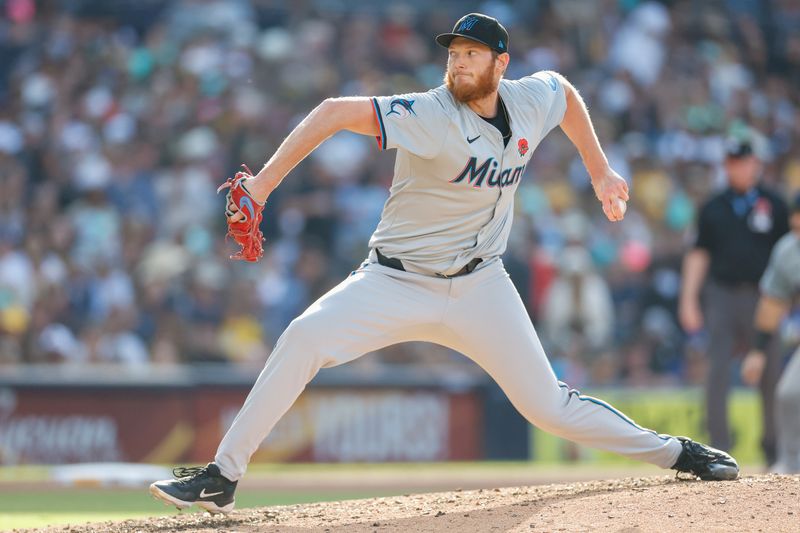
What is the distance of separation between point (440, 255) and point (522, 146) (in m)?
0.61

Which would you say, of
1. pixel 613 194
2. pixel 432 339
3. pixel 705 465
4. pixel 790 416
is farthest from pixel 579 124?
pixel 790 416

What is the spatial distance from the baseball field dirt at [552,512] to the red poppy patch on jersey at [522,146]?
61.1 inches

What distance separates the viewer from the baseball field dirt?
A: 514cm

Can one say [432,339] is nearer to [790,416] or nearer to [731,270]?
[790,416]

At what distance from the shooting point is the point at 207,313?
41.4 ft

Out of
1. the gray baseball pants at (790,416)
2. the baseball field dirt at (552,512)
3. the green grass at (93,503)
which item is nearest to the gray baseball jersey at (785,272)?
the gray baseball pants at (790,416)

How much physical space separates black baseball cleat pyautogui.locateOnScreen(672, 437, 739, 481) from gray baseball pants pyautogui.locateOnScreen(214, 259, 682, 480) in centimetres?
11

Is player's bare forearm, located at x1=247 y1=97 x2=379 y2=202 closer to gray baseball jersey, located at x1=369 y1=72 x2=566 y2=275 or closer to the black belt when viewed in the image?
gray baseball jersey, located at x1=369 y1=72 x2=566 y2=275

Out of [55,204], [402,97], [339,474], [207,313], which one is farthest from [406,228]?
[55,204]

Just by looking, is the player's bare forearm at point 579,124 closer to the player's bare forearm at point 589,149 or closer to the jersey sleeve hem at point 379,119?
the player's bare forearm at point 589,149

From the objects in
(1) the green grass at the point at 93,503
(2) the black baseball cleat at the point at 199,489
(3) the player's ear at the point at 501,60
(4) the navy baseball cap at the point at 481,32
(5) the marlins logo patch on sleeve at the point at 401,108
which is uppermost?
(4) the navy baseball cap at the point at 481,32

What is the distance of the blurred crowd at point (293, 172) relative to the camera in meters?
12.7

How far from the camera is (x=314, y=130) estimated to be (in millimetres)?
5113

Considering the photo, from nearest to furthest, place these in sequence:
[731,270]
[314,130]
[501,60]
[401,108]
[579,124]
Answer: [314,130] < [401,108] < [501,60] < [579,124] < [731,270]
